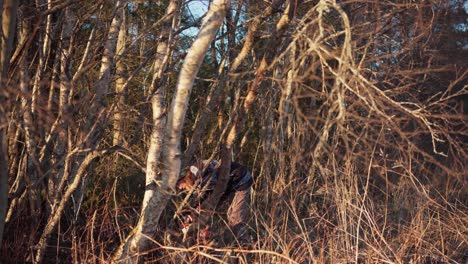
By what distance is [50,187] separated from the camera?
5500 millimetres

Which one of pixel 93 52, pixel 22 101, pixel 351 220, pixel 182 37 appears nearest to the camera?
pixel 351 220

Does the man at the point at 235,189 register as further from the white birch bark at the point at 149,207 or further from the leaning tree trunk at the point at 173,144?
the leaning tree trunk at the point at 173,144

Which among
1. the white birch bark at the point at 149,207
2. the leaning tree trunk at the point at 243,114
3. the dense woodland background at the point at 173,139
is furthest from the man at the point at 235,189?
the white birch bark at the point at 149,207

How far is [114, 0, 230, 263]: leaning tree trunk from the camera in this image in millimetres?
4191

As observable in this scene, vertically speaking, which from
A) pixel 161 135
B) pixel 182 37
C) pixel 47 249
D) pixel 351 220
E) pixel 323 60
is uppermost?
pixel 182 37

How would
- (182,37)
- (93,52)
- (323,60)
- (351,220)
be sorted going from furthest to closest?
(182,37)
(93,52)
(351,220)
(323,60)

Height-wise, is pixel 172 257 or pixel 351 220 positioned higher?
pixel 351 220

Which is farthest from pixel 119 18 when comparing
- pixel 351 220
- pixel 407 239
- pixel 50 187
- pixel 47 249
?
pixel 407 239

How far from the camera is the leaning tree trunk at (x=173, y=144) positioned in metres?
4.19

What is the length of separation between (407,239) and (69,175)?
9.96 ft

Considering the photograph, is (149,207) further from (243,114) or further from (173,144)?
(243,114)

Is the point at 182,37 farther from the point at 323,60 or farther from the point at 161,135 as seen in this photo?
the point at 323,60

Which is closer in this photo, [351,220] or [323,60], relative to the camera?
[323,60]

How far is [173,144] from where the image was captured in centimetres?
430
